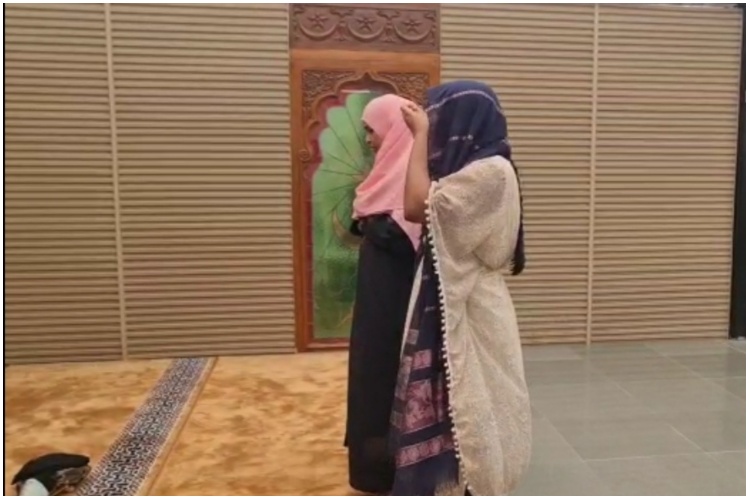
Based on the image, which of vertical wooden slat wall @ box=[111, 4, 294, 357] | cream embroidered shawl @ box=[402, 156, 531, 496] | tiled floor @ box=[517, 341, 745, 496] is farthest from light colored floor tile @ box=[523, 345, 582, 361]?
cream embroidered shawl @ box=[402, 156, 531, 496]

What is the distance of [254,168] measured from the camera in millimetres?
3738

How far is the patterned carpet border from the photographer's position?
230 cm

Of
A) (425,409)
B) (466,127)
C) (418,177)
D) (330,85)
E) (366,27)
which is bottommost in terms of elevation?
(425,409)

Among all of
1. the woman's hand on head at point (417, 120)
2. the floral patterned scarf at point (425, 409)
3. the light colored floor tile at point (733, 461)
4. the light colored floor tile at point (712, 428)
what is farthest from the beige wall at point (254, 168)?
the floral patterned scarf at point (425, 409)

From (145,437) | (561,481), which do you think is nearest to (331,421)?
(145,437)

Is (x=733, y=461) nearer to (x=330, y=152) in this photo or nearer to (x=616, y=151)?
(x=616, y=151)

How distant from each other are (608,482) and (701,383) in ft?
4.38

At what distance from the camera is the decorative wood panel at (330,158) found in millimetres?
3736

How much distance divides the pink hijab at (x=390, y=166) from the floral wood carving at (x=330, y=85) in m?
1.69

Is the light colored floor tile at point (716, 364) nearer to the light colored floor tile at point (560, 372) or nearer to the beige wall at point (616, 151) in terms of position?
the beige wall at point (616, 151)

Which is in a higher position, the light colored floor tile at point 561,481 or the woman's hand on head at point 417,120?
the woman's hand on head at point 417,120

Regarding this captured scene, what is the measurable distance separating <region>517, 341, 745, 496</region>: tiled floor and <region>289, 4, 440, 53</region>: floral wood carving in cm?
180

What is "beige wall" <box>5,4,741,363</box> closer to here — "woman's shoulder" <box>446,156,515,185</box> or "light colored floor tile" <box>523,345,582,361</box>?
"light colored floor tile" <box>523,345,582,361</box>

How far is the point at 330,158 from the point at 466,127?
2.24 m
